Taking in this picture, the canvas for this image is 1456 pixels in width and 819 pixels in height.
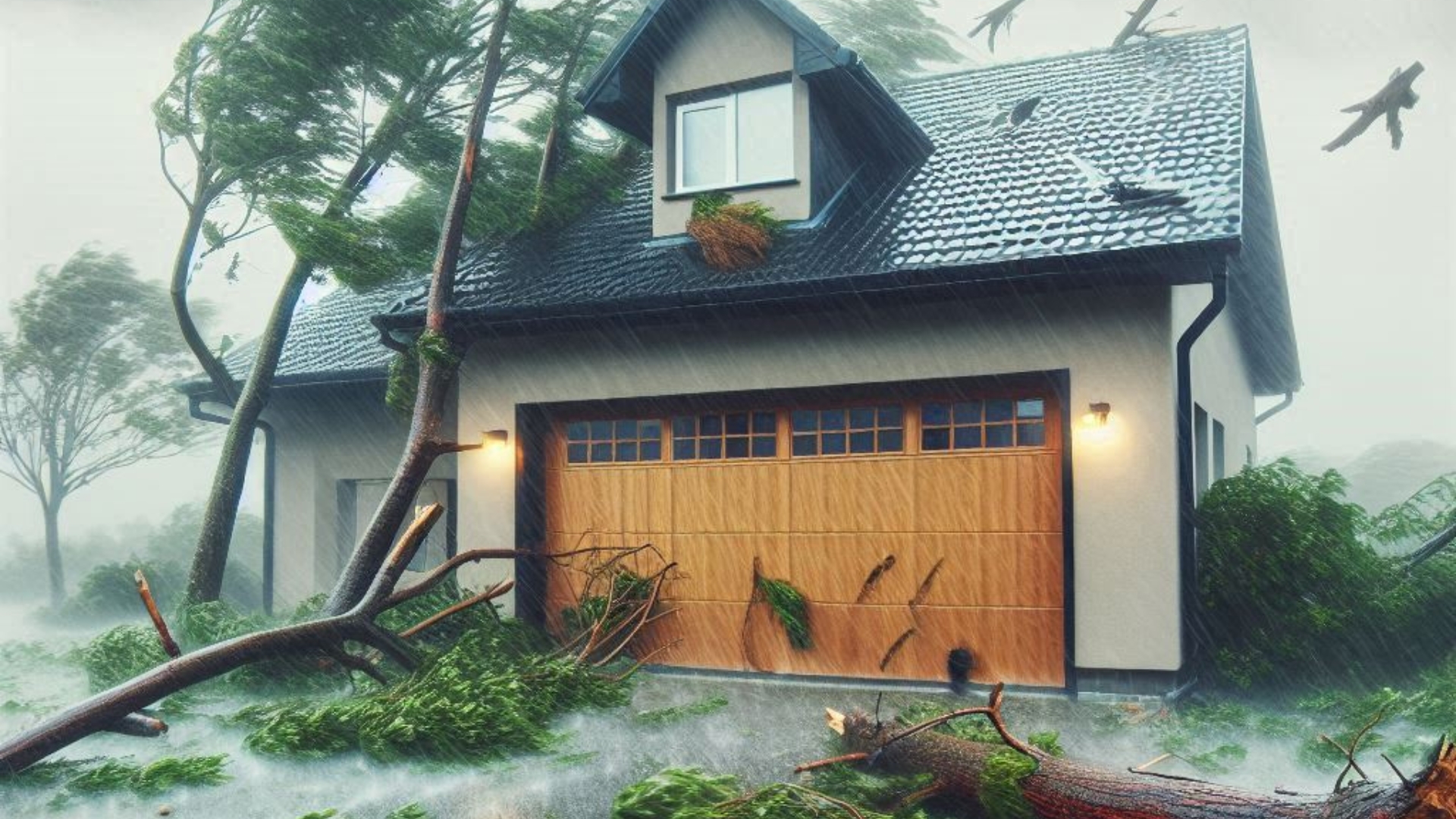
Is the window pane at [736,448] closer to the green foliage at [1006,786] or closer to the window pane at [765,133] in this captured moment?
the window pane at [765,133]

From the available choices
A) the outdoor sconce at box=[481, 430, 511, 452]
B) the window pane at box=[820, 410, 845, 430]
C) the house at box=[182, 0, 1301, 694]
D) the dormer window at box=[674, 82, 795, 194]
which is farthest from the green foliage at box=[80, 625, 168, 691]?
the dormer window at box=[674, 82, 795, 194]

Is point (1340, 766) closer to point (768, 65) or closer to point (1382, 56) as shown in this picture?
point (768, 65)

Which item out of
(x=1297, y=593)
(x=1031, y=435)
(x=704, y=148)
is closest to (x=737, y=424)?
(x=1031, y=435)

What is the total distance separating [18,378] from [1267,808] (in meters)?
25.0

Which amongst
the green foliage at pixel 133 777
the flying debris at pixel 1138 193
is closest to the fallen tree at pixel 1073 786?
the green foliage at pixel 133 777

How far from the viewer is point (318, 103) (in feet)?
44.7

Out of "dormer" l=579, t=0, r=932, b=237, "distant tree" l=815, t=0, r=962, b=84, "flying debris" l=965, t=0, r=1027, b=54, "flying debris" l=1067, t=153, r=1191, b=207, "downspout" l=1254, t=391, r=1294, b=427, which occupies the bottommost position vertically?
"downspout" l=1254, t=391, r=1294, b=427

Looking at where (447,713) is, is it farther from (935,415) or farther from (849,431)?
(935,415)

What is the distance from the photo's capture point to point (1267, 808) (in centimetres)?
461

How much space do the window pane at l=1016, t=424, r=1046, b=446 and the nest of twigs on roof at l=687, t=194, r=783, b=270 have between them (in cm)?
250

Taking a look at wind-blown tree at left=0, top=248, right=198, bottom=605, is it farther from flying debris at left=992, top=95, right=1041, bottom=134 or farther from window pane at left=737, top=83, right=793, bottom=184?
flying debris at left=992, top=95, right=1041, bottom=134

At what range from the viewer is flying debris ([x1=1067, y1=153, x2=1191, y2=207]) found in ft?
28.2

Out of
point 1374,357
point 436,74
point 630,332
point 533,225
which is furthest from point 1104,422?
point 1374,357

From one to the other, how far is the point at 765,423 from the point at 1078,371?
261 centimetres
